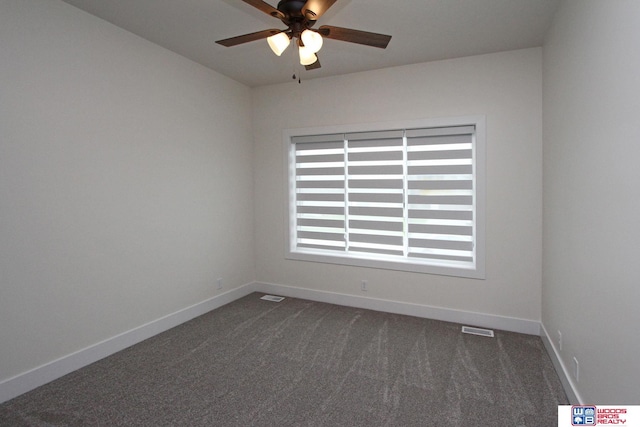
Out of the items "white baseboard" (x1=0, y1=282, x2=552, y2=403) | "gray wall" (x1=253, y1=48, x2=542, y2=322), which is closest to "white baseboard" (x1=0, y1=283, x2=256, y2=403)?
"white baseboard" (x1=0, y1=282, x2=552, y2=403)

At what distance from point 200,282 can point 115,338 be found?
41.6 inches

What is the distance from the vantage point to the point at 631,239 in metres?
1.39

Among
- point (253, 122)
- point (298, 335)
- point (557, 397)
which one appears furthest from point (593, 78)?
point (253, 122)

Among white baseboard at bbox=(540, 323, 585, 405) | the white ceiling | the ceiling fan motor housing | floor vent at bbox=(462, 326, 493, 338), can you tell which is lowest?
floor vent at bbox=(462, 326, 493, 338)

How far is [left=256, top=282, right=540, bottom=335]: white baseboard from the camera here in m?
3.31

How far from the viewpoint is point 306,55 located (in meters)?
2.24

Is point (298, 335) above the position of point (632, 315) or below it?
below

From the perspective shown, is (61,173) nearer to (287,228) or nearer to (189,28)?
(189,28)

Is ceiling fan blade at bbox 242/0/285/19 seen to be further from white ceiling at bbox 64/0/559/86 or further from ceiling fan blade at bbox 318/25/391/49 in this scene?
white ceiling at bbox 64/0/559/86

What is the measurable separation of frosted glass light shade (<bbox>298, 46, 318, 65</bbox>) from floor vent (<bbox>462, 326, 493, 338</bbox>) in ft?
9.42

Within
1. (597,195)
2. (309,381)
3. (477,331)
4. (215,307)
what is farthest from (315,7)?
(215,307)

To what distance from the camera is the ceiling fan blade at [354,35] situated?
81.0 inches

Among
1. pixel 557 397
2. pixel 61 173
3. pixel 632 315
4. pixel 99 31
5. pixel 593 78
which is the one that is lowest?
pixel 557 397

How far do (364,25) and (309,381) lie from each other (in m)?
2.91
